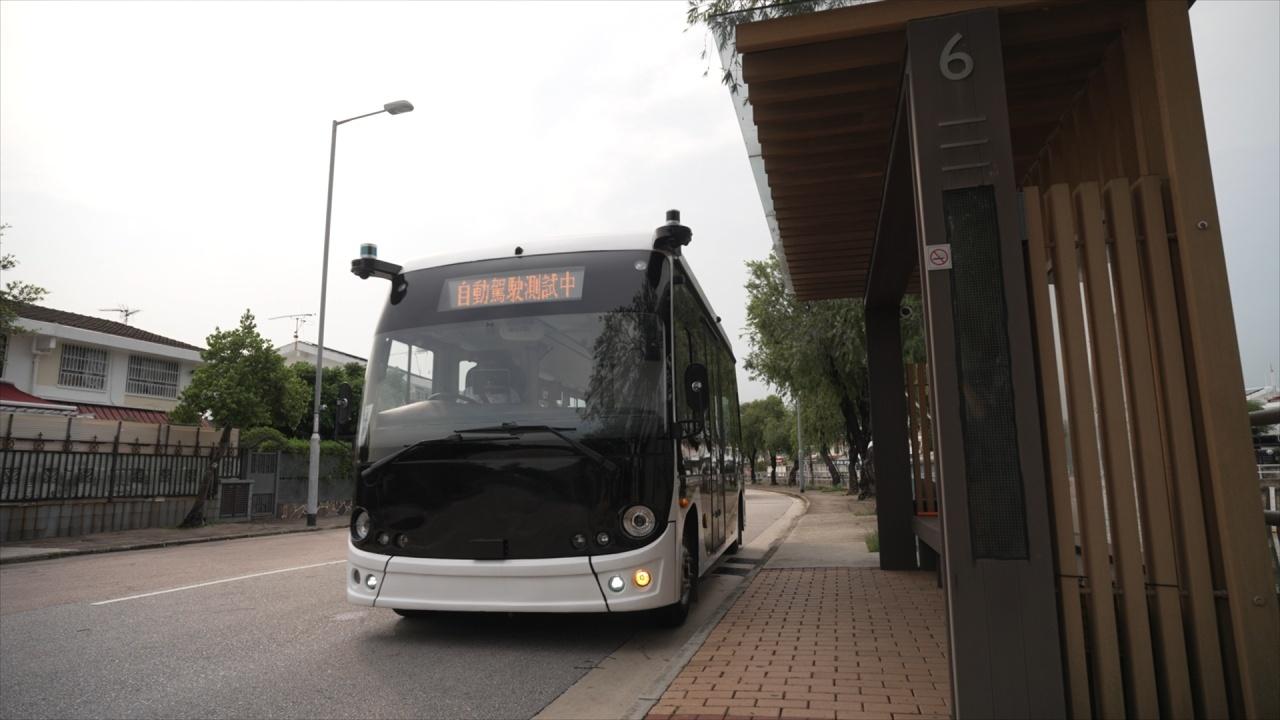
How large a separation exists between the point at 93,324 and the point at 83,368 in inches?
131

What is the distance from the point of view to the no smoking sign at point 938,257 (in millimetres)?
3777

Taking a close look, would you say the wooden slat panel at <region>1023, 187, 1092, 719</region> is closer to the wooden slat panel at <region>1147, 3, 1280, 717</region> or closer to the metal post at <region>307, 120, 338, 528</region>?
the wooden slat panel at <region>1147, 3, 1280, 717</region>

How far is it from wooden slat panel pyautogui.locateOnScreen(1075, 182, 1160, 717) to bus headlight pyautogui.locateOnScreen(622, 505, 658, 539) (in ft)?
9.90

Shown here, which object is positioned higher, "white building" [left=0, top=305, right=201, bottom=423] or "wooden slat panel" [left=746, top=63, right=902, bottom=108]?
"white building" [left=0, top=305, right=201, bottom=423]

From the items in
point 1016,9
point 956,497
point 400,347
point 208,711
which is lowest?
point 208,711

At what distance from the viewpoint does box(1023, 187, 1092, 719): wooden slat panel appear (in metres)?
3.53

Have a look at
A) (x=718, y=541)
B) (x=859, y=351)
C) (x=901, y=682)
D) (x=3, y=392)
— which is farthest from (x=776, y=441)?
(x=901, y=682)

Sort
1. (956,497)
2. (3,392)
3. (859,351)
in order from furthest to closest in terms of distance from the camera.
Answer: (3,392)
(859,351)
(956,497)

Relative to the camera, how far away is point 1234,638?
339 cm

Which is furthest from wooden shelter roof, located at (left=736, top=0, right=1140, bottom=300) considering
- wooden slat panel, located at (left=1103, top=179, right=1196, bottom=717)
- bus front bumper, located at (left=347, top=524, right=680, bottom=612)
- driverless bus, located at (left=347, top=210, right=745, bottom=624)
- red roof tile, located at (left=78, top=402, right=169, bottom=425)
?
red roof tile, located at (left=78, top=402, right=169, bottom=425)

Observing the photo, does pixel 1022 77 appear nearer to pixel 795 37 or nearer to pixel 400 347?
pixel 795 37

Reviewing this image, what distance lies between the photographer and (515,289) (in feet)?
21.4

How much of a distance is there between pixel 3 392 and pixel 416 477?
2668 centimetres

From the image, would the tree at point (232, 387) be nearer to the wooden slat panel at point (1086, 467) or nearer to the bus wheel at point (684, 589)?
the bus wheel at point (684, 589)
